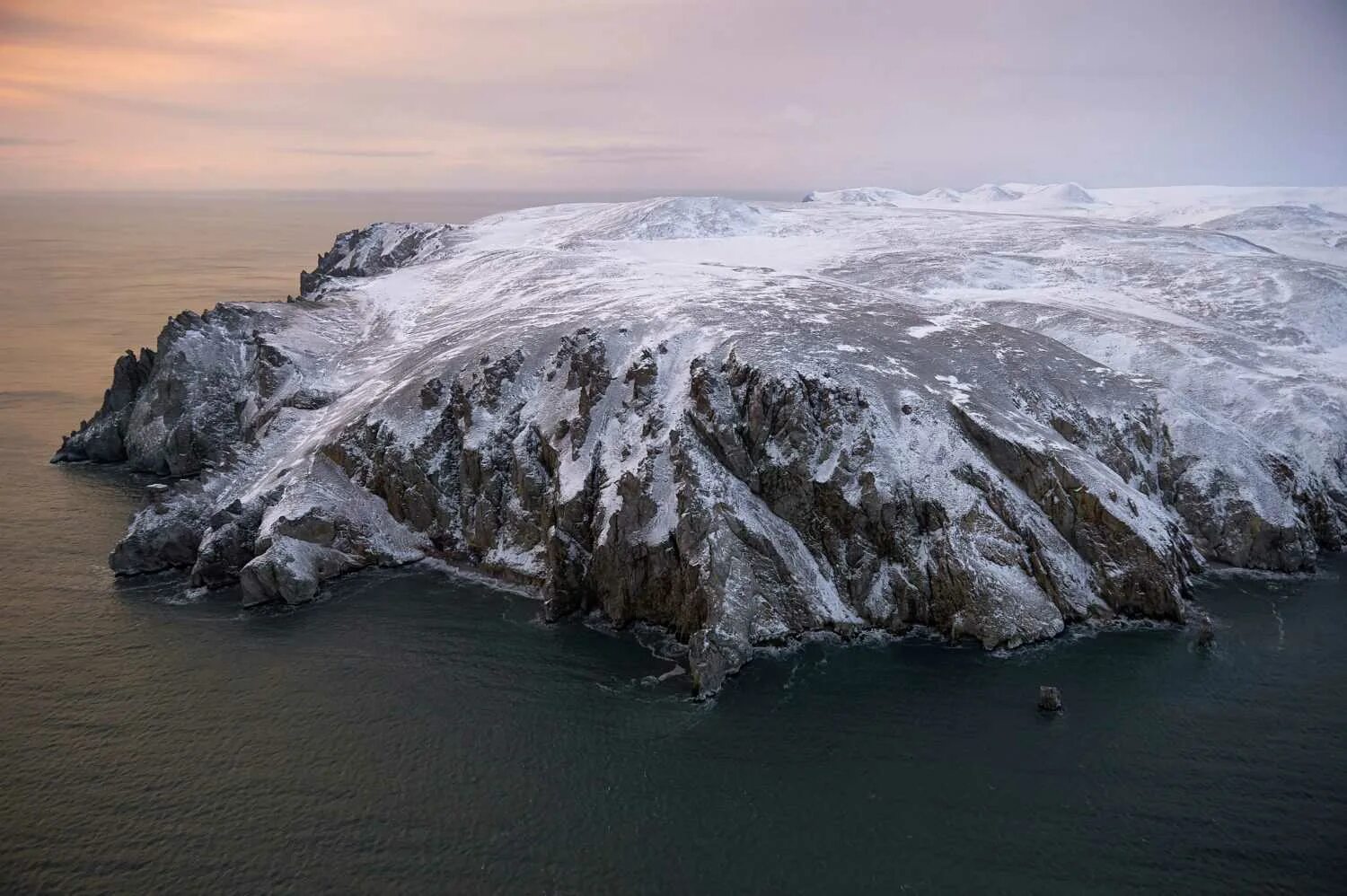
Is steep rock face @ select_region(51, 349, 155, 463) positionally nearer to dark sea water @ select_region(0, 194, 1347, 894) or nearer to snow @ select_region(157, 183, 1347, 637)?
snow @ select_region(157, 183, 1347, 637)

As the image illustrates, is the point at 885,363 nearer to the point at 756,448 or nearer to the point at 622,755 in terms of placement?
the point at 756,448

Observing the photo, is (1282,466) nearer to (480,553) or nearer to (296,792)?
(480,553)

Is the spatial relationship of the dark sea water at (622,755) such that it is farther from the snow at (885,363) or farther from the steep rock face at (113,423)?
the steep rock face at (113,423)

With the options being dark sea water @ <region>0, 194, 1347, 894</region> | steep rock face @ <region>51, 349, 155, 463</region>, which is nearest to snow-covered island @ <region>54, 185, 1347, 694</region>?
steep rock face @ <region>51, 349, 155, 463</region>

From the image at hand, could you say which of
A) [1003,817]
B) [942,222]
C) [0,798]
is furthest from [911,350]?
[942,222]

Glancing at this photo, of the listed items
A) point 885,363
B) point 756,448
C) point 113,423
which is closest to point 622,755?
point 756,448

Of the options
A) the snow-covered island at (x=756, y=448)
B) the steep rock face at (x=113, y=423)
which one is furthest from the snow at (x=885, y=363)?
the steep rock face at (x=113, y=423)

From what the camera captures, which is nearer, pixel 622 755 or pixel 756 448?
pixel 622 755
